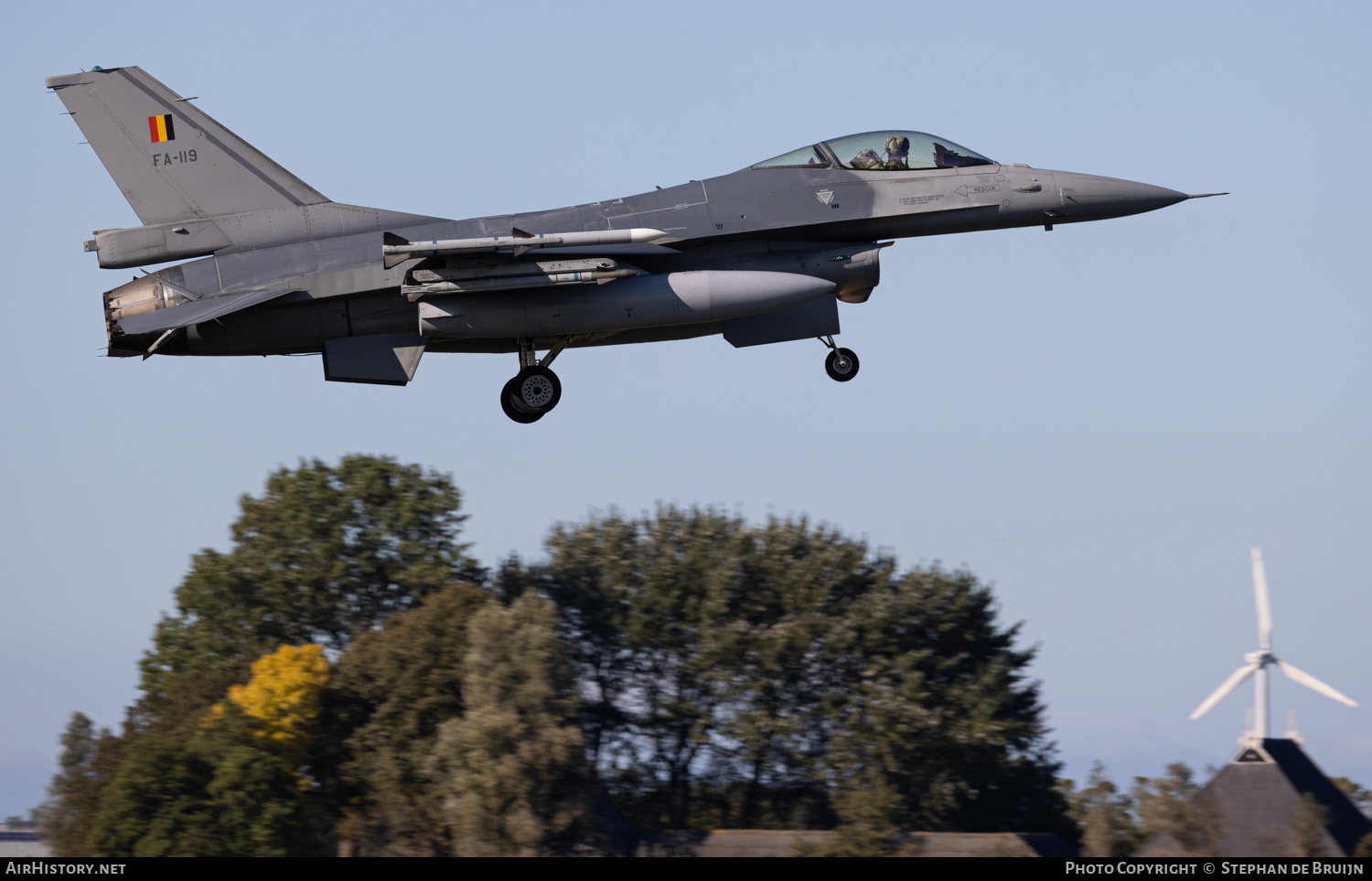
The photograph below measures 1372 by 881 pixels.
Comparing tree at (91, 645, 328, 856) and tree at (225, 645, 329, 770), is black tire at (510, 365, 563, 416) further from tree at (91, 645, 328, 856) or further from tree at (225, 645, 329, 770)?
tree at (225, 645, 329, 770)

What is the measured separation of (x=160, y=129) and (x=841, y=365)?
10588 mm

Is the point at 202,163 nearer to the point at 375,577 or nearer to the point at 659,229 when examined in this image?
the point at 659,229

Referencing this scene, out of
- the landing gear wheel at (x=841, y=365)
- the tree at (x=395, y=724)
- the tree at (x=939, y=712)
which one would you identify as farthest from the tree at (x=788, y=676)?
the landing gear wheel at (x=841, y=365)

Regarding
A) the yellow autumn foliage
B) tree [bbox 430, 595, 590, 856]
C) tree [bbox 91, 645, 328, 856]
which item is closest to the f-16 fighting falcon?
tree [bbox 430, 595, 590, 856]

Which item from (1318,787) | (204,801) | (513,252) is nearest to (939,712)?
(1318,787)

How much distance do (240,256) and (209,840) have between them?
2399 cm

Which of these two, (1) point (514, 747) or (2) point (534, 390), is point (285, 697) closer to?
(1) point (514, 747)

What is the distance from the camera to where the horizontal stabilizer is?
1956cm

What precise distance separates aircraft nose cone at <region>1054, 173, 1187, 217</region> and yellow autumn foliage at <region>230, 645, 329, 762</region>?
32561 mm

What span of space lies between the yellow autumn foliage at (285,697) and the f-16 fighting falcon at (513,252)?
2744 centimetres

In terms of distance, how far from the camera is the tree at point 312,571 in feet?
179

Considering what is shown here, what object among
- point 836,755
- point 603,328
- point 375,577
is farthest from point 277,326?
point 375,577

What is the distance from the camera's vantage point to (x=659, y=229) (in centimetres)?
2077

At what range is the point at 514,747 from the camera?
132 feet
